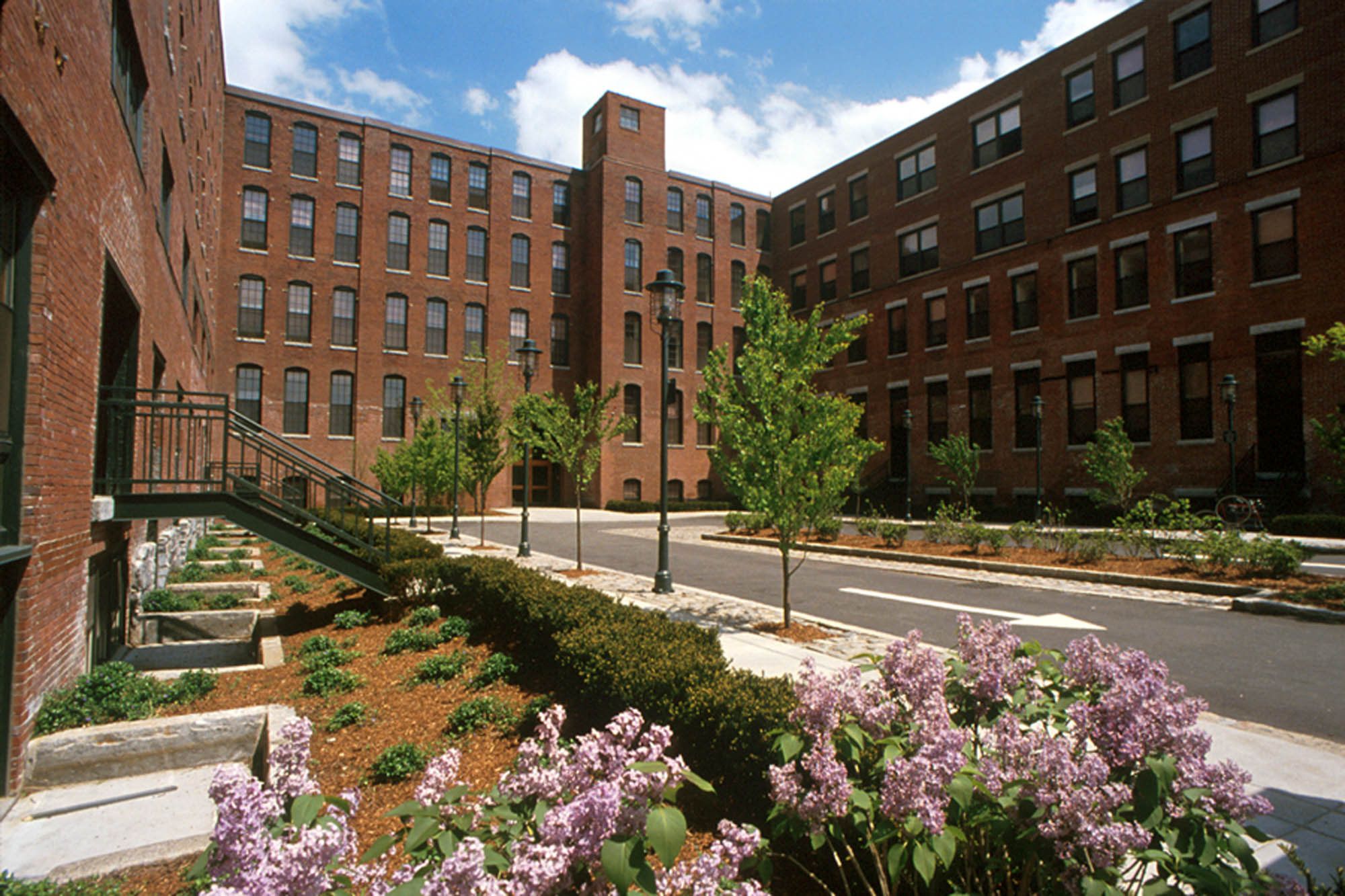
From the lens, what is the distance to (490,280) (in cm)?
3912

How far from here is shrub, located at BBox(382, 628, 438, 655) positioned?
812 cm

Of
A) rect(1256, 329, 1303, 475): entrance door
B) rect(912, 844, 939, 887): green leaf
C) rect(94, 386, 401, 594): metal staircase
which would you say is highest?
rect(1256, 329, 1303, 475): entrance door

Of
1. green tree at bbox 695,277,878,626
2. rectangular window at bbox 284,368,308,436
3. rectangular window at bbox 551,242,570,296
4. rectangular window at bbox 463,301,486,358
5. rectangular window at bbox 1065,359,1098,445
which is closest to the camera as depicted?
green tree at bbox 695,277,878,626

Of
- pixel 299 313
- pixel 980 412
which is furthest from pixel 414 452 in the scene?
pixel 980 412

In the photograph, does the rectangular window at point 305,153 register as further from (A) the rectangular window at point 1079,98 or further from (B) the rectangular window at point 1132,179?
(B) the rectangular window at point 1132,179

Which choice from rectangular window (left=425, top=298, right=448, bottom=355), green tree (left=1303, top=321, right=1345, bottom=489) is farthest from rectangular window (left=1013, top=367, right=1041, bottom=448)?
rectangular window (left=425, top=298, right=448, bottom=355)

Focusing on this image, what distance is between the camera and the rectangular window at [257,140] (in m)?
33.9

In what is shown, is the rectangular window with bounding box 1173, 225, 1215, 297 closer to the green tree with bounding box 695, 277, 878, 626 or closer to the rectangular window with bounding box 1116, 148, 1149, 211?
the rectangular window with bounding box 1116, 148, 1149, 211

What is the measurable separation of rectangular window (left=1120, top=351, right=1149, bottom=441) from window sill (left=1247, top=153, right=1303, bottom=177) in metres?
6.19

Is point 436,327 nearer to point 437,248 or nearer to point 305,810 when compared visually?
point 437,248

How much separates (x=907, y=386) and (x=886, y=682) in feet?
103

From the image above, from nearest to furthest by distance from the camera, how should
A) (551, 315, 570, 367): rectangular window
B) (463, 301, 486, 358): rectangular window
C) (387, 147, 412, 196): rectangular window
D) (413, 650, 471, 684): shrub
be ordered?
1. (413, 650, 471, 684): shrub
2. (387, 147, 412, 196): rectangular window
3. (463, 301, 486, 358): rectangular window
4. (551, 315, 570, 367): rectangular window

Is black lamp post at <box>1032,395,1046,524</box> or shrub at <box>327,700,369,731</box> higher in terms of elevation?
black lamp post at <box>1032,395,1046,524</box>

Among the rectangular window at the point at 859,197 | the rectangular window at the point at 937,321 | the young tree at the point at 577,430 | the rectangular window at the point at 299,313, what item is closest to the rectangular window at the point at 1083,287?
the rectangular window at the point at 937,321
